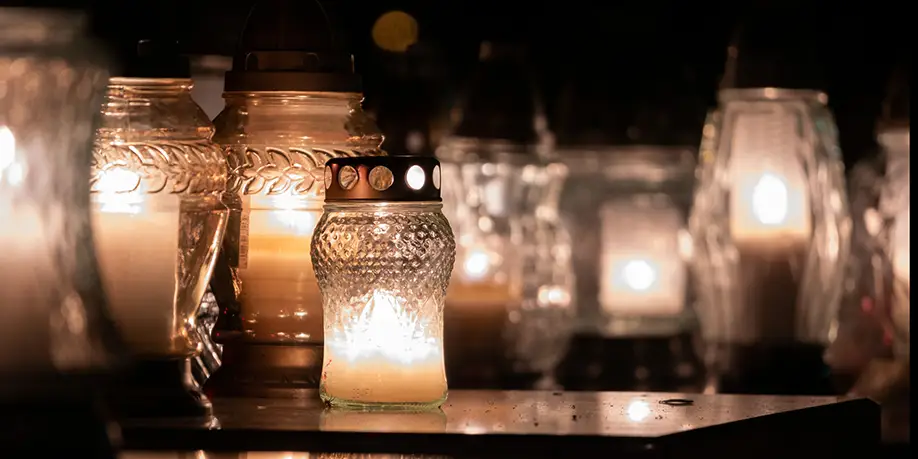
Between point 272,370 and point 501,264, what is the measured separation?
3.16 feet

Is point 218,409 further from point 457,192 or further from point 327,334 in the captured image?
point 457,192

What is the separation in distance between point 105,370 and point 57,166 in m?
0.10

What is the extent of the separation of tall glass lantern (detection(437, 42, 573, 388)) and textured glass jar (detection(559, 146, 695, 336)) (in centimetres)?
30

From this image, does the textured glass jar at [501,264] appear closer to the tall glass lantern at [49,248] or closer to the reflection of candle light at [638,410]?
the reflection of candle light at [638,410]

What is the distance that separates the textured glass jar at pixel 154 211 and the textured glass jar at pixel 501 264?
3.14 feet

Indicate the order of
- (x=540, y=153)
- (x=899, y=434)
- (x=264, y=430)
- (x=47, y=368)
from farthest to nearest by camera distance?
1. (x=540, y=153)
2. (x=899, y=434)
3. (x=264, y=430)
4. (x=47, y=368)

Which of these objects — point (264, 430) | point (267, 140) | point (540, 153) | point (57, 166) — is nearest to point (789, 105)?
point (540, 153)

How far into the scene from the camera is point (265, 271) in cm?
131

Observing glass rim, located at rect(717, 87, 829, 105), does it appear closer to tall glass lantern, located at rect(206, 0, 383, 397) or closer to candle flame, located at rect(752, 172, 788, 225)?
candle flame, located at rect(752, 172, 788, 225)

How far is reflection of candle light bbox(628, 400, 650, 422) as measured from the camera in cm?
120

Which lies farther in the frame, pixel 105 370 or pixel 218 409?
pixel 218 409

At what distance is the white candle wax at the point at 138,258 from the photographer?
3.92ft

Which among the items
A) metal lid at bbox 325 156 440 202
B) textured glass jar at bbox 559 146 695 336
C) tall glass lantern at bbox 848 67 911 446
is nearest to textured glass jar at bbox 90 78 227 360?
metal lid at bbox 325 156 440 202

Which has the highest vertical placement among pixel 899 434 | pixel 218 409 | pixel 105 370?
pixel 105 370
